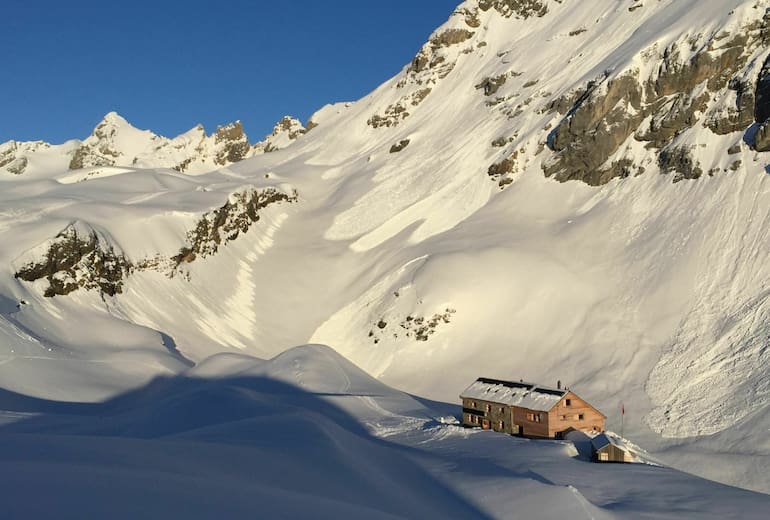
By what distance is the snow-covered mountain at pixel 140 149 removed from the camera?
151m

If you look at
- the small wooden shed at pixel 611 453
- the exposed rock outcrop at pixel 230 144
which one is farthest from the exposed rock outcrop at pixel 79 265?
the exposed rock outcrop at pixel 230 144

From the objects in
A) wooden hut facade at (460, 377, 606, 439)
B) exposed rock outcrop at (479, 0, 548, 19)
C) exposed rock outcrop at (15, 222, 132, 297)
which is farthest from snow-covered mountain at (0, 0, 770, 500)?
exposed rock outcrop at (479, 0, 548, 19)

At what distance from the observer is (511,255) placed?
61.8 meters

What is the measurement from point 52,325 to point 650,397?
42.0 m

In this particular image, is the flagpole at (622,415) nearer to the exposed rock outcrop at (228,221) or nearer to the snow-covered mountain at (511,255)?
the snow-covered mountain at (511,255)

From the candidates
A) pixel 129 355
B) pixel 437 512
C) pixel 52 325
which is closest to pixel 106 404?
pixel 129 355

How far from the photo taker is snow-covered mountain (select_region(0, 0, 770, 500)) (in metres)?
41.7

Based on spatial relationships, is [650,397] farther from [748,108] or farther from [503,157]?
[503,157]

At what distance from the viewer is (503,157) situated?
8081cm

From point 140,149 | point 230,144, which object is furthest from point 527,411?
point 140,149

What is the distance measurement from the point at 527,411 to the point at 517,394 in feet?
5.20

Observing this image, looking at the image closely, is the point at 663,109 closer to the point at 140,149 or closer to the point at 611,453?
the point at 611,453

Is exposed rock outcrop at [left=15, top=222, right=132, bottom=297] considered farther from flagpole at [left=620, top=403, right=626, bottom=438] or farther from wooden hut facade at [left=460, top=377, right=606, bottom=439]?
flagpole at [left=620, top=403, right=626, bottom=438]

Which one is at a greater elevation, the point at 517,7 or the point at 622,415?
the point at 517,7
